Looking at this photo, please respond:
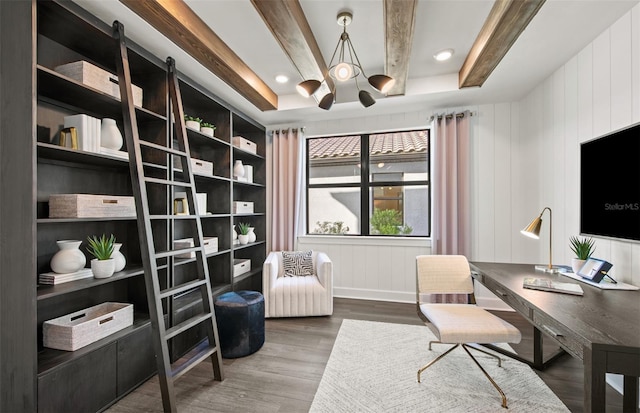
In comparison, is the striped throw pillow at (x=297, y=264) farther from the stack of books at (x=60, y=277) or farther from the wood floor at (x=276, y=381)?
the stack of books at (x=60, y=277)

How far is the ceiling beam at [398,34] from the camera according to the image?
175 cm

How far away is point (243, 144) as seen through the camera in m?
3.52

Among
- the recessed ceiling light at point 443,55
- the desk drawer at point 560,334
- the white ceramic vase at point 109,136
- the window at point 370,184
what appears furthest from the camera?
the window at point 370,184

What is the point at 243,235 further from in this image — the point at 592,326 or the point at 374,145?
the point at 592,326

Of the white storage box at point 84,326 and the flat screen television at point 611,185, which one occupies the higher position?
the flat screen television at point 611,185

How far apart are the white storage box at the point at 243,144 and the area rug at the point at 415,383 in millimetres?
2513

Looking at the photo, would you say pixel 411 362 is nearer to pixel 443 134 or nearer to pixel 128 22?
pixel 443 134

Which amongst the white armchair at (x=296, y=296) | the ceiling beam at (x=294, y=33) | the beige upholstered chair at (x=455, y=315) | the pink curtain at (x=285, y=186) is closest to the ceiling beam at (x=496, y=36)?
the ceiling beam at (x=294, y=33)

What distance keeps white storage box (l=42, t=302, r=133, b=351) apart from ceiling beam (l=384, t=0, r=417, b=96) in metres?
2.72

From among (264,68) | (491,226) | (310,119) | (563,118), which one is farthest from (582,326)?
(310,119)

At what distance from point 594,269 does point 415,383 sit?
4.81ft

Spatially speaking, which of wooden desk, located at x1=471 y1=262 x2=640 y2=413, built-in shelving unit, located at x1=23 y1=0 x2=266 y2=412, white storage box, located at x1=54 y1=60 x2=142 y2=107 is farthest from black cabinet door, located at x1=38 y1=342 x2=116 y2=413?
wooden desk, located at x1=471 y1=262 x2=640 y2=413

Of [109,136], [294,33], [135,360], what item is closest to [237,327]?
[135,360]

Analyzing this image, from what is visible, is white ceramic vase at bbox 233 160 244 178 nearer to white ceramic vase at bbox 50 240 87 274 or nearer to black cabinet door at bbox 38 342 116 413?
white ceramic vase at bbox 50 240 87 274
